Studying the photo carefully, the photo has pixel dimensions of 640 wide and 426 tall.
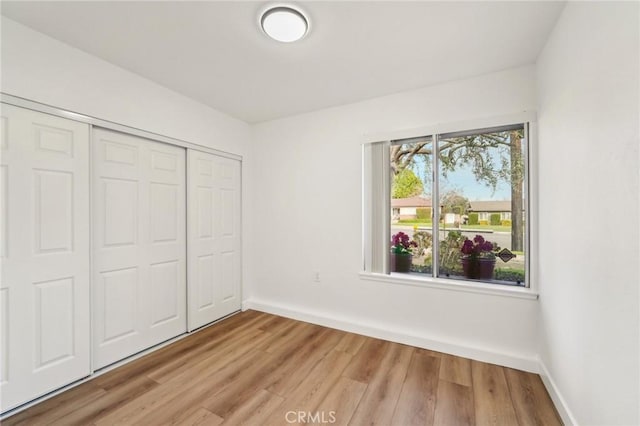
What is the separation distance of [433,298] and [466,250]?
56 centimetres

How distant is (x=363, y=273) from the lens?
2807mm

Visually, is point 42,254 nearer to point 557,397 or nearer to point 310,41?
point 310,41

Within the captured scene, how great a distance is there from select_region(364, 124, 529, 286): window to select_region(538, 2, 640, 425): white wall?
434mm

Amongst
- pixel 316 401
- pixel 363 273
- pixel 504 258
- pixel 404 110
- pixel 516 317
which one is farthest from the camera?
pixel 363 273

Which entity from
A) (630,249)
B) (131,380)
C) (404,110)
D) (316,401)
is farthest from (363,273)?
(131,380)

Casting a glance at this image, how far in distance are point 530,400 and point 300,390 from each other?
5.24ft

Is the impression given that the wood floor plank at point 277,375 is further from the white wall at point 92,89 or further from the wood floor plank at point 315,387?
the white wall at point 92,89

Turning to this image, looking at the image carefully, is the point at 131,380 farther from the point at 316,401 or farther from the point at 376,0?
the point at 376,0

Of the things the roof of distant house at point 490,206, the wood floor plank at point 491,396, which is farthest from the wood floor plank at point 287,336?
the roof of distant house at point 490,206

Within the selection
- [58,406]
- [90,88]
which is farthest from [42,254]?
[90,88]

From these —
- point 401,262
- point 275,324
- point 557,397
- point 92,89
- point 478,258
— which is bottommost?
point 275,324

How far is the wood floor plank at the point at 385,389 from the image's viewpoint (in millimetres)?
1644

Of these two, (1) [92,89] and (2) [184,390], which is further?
(1) [92,89]

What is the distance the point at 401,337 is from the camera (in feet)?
8.46
